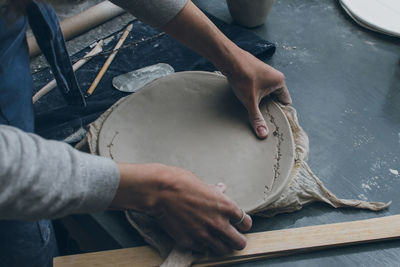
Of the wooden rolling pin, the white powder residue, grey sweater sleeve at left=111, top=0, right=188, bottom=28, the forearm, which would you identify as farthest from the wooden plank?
the wooden rolling pin

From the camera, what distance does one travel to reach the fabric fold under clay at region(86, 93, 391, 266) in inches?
35.4

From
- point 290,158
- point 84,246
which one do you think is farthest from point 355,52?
point 84,246

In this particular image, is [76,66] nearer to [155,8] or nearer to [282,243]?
[155,8]

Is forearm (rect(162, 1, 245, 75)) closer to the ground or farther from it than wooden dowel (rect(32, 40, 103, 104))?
farther from it

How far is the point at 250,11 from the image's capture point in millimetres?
1621

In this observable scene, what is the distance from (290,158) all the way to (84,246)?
857 millimetres

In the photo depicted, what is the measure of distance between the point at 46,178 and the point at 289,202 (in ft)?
2.00

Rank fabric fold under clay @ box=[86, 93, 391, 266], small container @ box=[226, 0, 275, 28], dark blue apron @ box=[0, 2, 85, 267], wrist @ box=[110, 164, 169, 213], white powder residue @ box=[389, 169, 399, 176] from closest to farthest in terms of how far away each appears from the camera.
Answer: wrist @ box=[110, 164, 169, 213]
fabric fold under clay @ box=[86, 93, 391, 266]
dark blue apron @ box=[0, 2, 85, 267]
white powder residue @ box=[389, 169, 399, 176]
small container @ box=[226, 0, 275, 28]

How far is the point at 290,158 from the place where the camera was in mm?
1014

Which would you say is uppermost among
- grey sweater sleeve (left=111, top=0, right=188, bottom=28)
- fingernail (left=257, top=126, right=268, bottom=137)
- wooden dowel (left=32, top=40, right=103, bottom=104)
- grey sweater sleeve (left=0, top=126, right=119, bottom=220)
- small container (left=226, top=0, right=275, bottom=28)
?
grey sweater sleeve (left=111, top=0, right=188, bottom=28)

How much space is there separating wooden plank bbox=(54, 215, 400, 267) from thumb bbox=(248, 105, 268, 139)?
0.87 feet

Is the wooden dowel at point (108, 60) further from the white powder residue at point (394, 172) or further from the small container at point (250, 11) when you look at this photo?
the white powder residue at point (394, 172)

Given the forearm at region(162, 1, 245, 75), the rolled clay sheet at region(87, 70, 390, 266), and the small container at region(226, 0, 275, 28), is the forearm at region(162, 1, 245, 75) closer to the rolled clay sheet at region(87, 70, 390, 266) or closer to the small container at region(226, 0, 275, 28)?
the rolled clay sheet at region(87, 70, 390, 266)

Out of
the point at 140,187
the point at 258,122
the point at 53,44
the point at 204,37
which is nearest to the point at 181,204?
the point at 140,187
